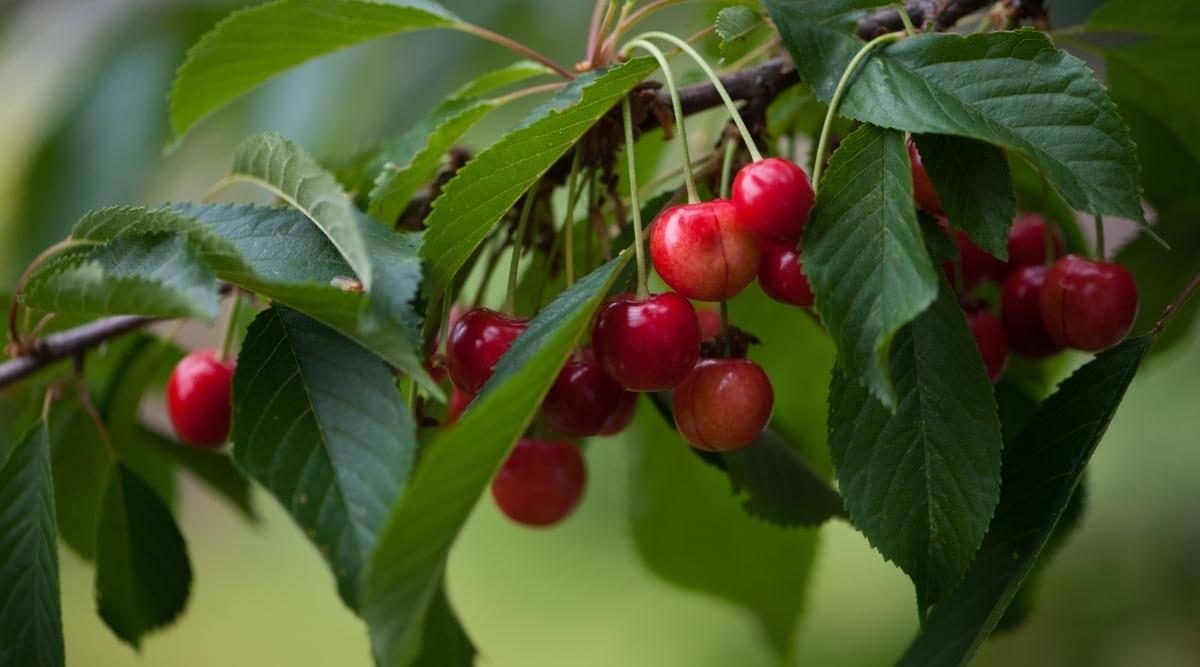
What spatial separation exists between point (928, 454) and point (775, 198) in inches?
4.8

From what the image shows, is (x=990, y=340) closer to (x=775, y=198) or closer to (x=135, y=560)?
(x=775, y=198)

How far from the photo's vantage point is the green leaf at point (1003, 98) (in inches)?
A: 17.2

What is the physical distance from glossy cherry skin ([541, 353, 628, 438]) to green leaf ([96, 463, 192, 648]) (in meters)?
0.35

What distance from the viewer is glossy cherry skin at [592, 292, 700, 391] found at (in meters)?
0.46

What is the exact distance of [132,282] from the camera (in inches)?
16.2

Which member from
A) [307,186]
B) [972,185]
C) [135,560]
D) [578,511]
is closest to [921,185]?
[972,185]

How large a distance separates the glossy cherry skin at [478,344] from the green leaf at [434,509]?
3.9 inches

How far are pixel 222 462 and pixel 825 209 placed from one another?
0.59m

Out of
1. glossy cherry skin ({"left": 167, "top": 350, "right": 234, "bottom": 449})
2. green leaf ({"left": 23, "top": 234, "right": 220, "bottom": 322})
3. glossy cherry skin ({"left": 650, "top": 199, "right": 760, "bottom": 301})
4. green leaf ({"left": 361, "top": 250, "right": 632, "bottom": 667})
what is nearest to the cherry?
glossy cherry skin ({"left": 650, "top": 199, "right": 760, "bottom": 301})

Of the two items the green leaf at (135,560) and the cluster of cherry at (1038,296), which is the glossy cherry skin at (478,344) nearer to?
the cluster of cherry at (1038,296)

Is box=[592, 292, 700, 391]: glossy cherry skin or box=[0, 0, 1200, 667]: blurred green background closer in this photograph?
box=[592, 292, 700, 391]: glossy cherry skin

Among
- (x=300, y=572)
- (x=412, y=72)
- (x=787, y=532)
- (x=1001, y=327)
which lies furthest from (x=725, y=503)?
(x=300, y=572)

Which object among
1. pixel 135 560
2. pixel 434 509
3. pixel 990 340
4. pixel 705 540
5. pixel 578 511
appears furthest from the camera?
pixel 578 511

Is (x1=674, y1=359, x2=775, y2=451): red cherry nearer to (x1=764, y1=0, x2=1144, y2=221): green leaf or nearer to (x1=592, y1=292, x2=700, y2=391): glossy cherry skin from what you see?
(x1=592, y1=292, x2=700, y2=391): glossy cherry skin
